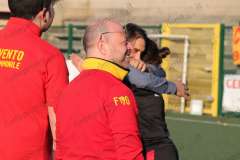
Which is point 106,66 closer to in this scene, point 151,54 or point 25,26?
point 25,26

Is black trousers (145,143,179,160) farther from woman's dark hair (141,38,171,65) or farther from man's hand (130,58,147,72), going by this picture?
woman's dark hair (141,38,171,65)

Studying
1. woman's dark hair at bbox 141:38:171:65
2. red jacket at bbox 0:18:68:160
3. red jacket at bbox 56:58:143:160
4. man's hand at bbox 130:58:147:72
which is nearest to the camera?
red jacket at bbox 56:58:143:160

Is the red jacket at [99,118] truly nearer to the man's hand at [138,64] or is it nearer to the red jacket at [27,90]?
the red jacket at [27,90]

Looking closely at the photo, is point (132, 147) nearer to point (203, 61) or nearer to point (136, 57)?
point (136, 57)

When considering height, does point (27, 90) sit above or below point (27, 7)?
below

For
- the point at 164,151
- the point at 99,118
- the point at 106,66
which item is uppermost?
the point at 106,66

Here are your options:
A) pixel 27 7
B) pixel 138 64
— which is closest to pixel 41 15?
pixel 27 7

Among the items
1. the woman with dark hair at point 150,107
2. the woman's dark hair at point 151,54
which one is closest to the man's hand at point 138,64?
the woman with dark hair at point 150,107

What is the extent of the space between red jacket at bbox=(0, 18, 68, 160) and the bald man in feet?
1.25

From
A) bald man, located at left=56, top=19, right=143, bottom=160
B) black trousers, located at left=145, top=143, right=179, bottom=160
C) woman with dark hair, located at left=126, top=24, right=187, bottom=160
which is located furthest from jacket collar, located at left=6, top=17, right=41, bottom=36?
black trousers, located at left=145, top=143, right=179, bottom=160

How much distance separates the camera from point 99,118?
323 centimetres

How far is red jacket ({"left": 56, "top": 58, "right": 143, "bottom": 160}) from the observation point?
126 inches

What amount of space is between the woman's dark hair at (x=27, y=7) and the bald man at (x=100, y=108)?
0.50 metres

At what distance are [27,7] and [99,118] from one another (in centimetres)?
99
